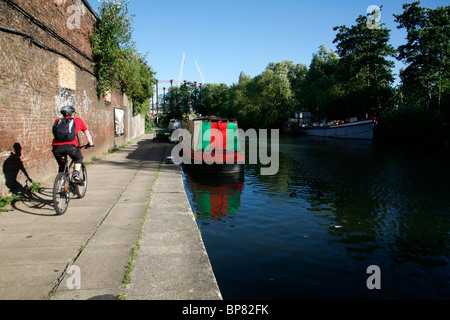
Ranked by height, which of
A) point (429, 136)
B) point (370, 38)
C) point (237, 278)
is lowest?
point (237, 278)

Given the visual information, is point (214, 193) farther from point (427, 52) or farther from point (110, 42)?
point (427, 52)

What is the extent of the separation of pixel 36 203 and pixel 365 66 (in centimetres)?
4184

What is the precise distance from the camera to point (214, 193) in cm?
981

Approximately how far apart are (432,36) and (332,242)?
30.4m

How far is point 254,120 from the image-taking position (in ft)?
203

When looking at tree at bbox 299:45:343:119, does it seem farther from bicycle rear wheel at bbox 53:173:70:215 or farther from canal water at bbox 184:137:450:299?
bicycle rear wheel at bbox 53:173:70:215

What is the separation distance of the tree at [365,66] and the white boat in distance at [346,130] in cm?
246

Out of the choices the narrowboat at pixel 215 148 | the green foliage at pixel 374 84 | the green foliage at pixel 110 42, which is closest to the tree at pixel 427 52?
the green foliage at pixel 374 84

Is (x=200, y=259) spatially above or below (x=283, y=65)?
below

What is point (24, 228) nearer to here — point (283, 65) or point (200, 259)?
point (200, 259)

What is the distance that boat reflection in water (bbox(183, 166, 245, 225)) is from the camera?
769 centimetres

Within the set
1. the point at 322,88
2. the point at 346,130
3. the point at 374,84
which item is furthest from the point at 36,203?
the point at 322,88

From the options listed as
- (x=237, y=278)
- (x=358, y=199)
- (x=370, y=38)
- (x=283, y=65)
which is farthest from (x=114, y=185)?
(x=283, y=65)

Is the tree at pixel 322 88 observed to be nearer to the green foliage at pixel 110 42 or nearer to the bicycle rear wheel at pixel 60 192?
the green foliage at pixel 110 42
